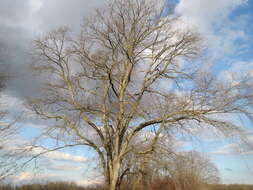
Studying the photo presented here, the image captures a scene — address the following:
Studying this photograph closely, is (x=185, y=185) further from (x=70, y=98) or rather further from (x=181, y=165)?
(x=70, y=98)

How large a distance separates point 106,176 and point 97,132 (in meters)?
2.10

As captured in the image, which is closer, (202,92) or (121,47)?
(202,92)

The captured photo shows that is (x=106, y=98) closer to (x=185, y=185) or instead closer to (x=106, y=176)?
(x=106, y=176)

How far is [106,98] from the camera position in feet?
44.7

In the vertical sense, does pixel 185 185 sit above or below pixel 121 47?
below

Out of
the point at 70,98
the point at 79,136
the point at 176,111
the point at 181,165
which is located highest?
the point at 70,98

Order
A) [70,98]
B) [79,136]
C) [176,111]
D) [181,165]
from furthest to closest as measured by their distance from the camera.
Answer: [70,98] → [79,136] → [176,111] → [181,165]

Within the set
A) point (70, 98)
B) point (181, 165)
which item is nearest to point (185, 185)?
point (181, 165)

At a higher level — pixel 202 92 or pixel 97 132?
pixel 202 92

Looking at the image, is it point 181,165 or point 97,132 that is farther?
point 97,132

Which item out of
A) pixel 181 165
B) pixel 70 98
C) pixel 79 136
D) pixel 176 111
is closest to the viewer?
pixel 181 165

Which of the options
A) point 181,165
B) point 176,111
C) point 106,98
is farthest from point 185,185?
point 106,98

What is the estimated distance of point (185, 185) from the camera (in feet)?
34.5

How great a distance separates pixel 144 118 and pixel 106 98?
2.77 meters
